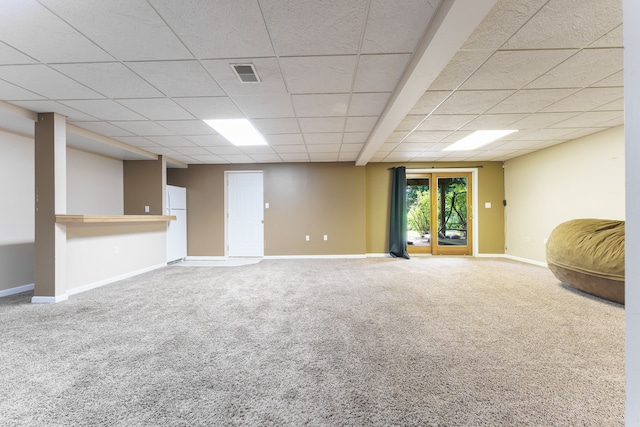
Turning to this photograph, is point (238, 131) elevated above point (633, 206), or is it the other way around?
point (238, 131)

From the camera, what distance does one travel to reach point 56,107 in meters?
3.00

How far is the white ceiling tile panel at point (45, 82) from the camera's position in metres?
2.22

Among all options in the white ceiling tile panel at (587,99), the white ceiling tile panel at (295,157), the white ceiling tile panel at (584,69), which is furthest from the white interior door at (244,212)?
the white ceiling tile panel at (587,99)

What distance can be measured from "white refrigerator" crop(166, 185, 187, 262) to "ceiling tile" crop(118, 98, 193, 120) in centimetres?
276

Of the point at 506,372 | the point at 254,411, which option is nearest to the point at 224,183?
the point at 254,411

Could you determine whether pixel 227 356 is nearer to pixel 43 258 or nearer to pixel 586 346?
pixel 586 346

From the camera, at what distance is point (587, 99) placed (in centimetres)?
289

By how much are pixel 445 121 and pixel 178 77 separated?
130 inches

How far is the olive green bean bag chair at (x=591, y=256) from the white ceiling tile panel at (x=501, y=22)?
2.78 meters

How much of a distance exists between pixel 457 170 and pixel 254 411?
6592mm

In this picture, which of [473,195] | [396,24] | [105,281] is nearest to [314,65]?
[396,24]

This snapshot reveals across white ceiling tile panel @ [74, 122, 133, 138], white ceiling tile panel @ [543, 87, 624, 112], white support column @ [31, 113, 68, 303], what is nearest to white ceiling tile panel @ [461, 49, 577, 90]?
white ceiling tile panel @ [543, 87, 624, 112]

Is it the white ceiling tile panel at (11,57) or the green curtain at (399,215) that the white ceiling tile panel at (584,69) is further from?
the white ceiling tile panel at (11,57)

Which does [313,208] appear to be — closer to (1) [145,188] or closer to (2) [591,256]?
(1) [145,188]
